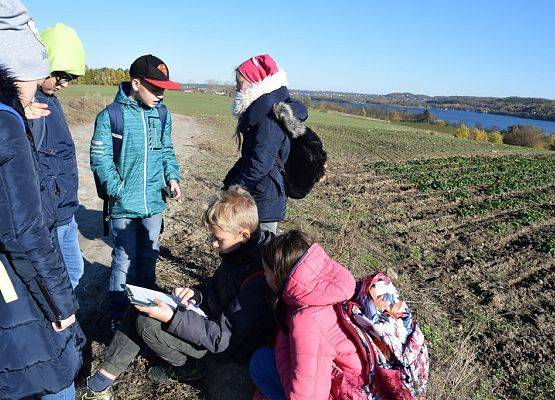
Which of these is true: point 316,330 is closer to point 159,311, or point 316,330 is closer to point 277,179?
point 159,311

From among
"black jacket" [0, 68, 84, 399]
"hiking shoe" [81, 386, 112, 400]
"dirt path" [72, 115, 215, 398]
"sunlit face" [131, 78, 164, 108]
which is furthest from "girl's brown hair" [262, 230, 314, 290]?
"sunlit face" [131, 78, 164, 108]

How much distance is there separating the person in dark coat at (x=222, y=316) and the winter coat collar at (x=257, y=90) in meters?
0.68

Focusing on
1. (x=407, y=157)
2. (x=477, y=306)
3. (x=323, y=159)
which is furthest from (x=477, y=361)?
(x=407, y=157)

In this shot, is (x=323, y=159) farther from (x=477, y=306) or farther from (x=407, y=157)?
(x=407, y=157)

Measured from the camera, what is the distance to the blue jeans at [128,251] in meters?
3.43

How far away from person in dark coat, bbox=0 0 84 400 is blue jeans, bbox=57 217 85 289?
132 cm

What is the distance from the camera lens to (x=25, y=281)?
176 centimetres

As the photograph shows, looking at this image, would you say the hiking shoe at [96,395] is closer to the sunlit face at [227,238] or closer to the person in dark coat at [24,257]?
the person in dark coat at [24,257]

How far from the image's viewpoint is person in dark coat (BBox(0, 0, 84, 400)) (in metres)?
1.63

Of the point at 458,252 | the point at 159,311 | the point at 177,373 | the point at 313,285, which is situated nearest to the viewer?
the point at 313,285

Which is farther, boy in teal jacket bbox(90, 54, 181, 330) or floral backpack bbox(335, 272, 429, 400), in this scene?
boy in teal jacket bbox(90, 54, 181, 330)

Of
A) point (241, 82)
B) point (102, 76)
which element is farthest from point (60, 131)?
point (102, 76)

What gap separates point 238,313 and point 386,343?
863 millimetres

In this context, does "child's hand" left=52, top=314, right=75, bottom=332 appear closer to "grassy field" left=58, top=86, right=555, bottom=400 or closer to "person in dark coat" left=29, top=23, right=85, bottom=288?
"person in dark coat" left=29, top=23, right=85, bottom=288
